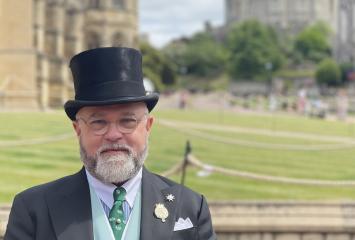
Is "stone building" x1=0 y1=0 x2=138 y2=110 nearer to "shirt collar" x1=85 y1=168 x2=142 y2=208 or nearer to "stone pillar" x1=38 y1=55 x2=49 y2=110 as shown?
"stone pillar" x1=38 y1=55 x2=49 y2=110

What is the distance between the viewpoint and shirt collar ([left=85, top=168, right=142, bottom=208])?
349 centimetres

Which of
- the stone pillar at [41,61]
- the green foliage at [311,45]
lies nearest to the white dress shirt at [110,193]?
the stone pillar at [41,61]

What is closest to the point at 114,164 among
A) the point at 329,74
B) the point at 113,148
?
the point at 113,148

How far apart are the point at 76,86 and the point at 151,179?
0.67 metres

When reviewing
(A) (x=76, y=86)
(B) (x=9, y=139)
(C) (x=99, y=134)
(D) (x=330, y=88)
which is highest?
(A) (x=76, y=86)

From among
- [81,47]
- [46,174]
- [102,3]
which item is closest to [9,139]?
[46,174]

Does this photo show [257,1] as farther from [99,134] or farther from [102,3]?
[99,134]

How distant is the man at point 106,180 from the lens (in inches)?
135

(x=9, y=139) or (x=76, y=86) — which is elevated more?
(x=76, y=86)

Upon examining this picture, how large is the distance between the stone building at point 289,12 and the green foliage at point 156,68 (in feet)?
191

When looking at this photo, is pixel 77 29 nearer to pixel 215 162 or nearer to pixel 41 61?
pixel 41 61

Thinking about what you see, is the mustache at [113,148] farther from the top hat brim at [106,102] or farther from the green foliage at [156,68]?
the green foliage at [156,68]

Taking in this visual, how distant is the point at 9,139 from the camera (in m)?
15.1

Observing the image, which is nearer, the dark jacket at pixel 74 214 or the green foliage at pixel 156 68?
the dark jacket at pixel 74 214
